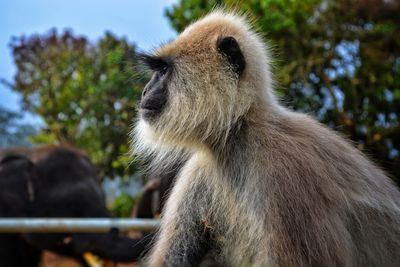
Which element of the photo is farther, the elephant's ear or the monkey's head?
the elephant's ear

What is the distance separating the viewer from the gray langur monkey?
3357 millimetres

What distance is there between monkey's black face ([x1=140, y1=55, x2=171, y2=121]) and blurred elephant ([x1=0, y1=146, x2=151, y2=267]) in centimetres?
521

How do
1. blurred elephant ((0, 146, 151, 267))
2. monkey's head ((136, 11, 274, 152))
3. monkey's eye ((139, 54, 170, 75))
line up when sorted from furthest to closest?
blurred elephant ((0, 146, 151, 267)) < monkey's eye ((139, 54, 170, 75)) < monkey's head ((136, 11, 274, 152))

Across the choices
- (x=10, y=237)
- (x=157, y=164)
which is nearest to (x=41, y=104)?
(x=10, y=237)

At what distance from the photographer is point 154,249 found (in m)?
4.21

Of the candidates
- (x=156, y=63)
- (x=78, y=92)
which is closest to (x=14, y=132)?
(x=78, y=92)

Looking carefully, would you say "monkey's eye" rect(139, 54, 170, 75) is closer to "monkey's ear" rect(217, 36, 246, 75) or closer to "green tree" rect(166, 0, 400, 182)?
"monkey's ear" rect(217, 36, 246, 75)

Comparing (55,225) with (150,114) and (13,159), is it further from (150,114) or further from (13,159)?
(13,159)

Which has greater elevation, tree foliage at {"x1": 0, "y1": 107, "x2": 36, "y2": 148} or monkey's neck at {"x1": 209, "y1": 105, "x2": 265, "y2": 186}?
monkey's neck at {"x1": 209, "y1": 105, "x2": 265, "y2": 186}

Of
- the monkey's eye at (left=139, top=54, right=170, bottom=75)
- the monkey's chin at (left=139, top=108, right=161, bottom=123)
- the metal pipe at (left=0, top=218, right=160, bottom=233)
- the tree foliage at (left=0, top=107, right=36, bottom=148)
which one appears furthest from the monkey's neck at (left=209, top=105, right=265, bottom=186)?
the tree foliage at (left=0, top=107, right=36, bottom=148)

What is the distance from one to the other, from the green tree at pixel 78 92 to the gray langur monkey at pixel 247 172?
5.28m

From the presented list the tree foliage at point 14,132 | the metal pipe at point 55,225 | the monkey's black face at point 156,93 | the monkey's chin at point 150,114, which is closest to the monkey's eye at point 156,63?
the monkey's black face at point 156,93

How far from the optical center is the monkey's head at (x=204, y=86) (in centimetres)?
393

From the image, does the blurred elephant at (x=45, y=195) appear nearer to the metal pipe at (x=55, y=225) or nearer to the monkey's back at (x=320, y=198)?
the metal pipe at (x=55, y=225)
